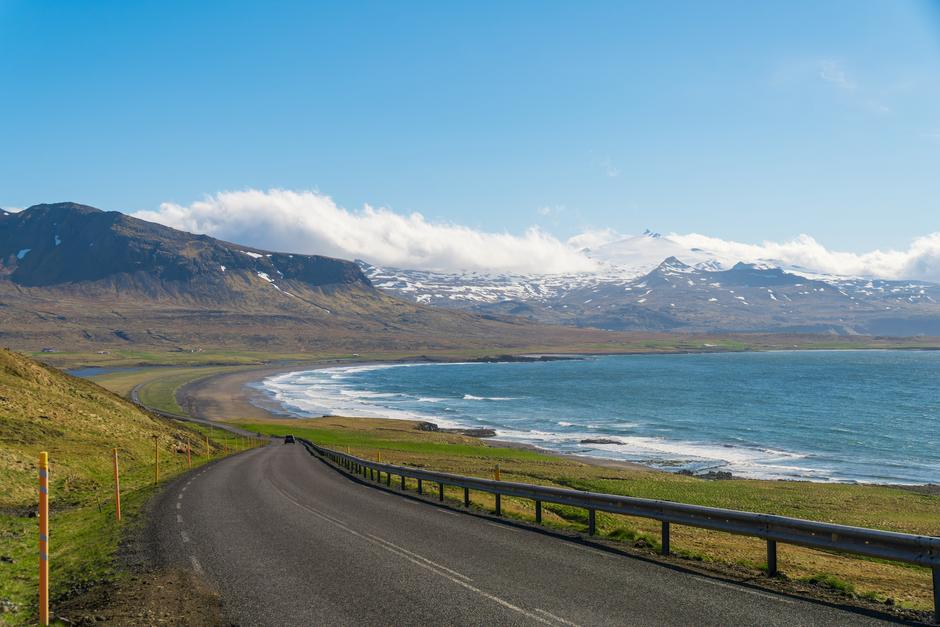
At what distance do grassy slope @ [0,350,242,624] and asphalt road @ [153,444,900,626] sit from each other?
5.74 feet

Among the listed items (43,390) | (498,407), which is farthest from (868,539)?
(498,407)

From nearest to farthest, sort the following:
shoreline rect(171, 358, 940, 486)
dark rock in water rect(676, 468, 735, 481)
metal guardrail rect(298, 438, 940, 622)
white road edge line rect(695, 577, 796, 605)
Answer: metal guardrail rect(298, 438, 940, 622) < white road edge line rect(695, 577, 796, 605) < dark rock in water rect(676, 468, 735, 481) < shoreline rect(171, 358, 940, 486)

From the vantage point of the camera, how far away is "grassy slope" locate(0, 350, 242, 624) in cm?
1436

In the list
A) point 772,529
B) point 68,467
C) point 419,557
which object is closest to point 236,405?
point 68,467

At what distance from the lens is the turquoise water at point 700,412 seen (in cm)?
6500

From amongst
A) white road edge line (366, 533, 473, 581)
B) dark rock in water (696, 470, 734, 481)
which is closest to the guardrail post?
white road edge line (366, 533, 473, 581)

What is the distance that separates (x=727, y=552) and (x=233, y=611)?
474 inches

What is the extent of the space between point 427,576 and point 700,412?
98.9m

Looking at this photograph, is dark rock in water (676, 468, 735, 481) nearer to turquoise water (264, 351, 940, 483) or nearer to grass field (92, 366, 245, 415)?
turquoise water (264, 351, 940, 483)

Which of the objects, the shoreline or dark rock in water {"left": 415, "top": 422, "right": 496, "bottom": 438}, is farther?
dark rock in water {"left": 415, "top": 422, "right": 496, "bottom": 438}

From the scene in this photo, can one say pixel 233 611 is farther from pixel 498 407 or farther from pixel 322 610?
pixel 498 407

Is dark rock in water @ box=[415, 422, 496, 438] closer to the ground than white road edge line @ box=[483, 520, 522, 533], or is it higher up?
closer to the ground

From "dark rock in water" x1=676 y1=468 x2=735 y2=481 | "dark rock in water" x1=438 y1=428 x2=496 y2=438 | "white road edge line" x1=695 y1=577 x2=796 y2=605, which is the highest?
"white road edge line" x1=695 y1=577 x2=796 y2=605

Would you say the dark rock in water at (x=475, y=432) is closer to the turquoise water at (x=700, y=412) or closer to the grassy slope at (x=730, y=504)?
the turquoise water at (x=700, y=412)
